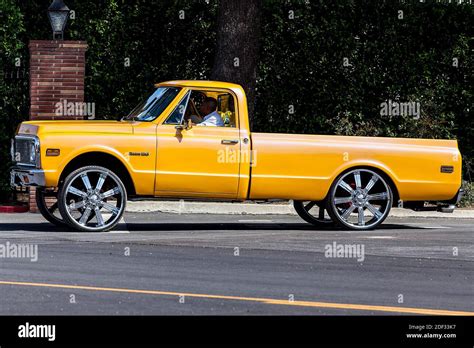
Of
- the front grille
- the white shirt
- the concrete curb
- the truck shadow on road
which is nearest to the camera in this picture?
the front grille

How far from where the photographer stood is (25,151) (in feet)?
56.5

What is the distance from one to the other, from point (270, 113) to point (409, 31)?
3152 mm

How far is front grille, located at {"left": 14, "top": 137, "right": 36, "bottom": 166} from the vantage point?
16.9 meters

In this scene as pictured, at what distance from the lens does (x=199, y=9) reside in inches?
966

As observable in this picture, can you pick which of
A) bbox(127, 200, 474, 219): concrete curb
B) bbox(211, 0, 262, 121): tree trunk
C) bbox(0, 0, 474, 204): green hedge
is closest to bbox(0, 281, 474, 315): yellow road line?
bbox(127, 200, 474, 219): concrete curb

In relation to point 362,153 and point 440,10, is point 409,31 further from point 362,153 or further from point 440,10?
point 362,153

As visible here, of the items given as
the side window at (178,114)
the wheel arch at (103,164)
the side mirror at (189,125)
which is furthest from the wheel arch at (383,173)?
the wheel arch at (103,164)

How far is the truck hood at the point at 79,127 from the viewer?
55.2 ft

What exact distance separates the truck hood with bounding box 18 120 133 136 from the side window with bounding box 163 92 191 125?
1.74ft

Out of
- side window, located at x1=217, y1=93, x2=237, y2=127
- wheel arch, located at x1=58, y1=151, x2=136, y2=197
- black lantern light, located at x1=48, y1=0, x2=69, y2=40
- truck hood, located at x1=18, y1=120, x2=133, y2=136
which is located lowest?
wheel arch, located at x1=58, y1=151, x2=136, y2=197

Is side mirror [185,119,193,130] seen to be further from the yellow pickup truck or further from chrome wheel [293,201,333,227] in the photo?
chrome wheel [293,201,333,227]

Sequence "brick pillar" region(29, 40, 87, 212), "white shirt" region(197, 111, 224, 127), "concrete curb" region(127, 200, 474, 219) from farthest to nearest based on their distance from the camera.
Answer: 1. "concrete curb" region(127, 200, 474, 219)
2. "brick pillar" region(29, 40, 87, 212)
3. "white shirt" region(197, 111, 224, 127)

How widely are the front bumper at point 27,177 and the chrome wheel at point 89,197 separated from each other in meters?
0.33

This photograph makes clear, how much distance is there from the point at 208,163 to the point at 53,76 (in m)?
4.86
